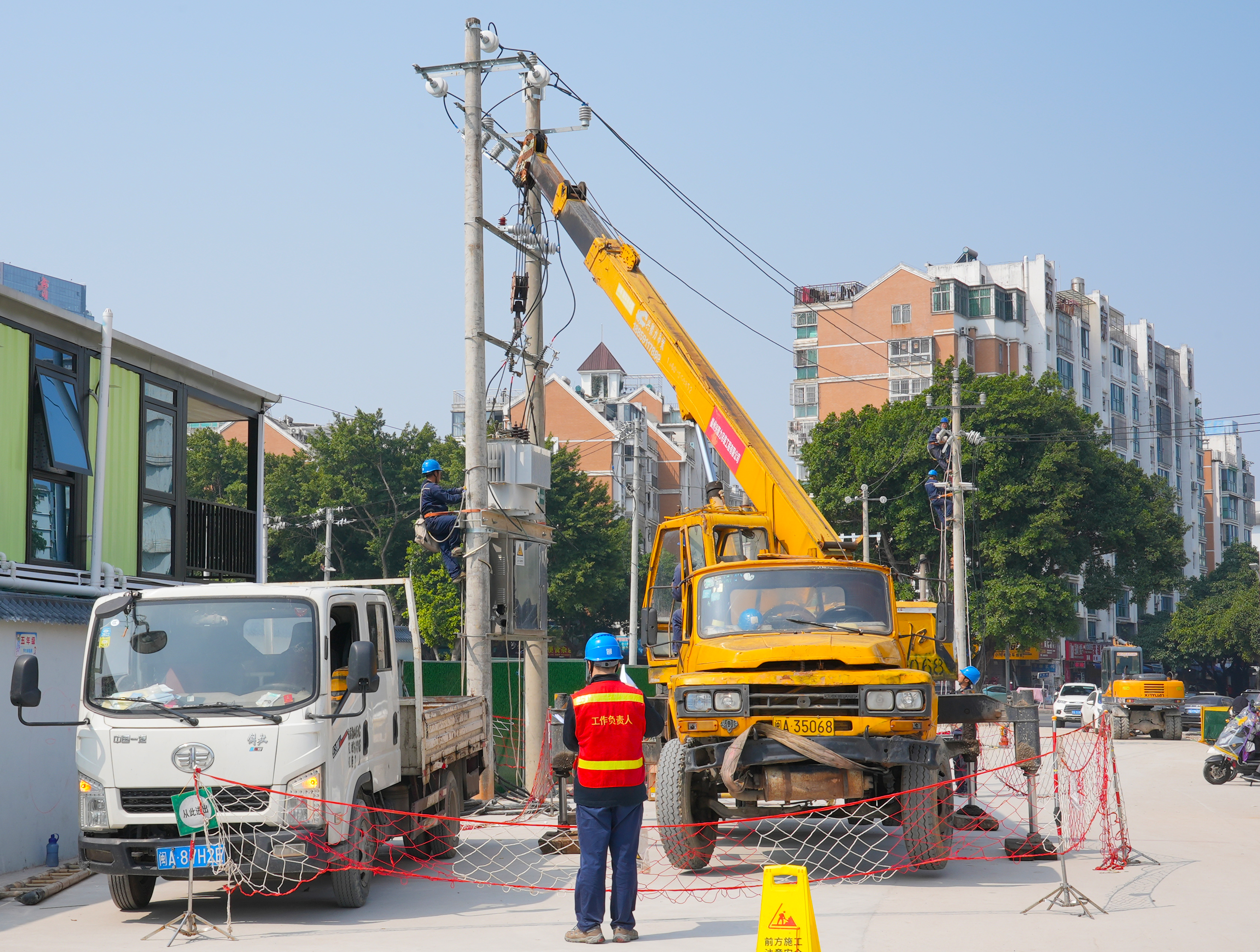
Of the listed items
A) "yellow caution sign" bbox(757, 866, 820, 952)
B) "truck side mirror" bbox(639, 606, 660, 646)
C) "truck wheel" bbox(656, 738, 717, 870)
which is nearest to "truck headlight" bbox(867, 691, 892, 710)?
"truck wheel" bbox(656, 738, 717, 870)

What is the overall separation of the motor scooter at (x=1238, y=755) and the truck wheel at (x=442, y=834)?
1446cm

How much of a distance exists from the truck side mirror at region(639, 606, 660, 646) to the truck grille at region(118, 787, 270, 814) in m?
5.11

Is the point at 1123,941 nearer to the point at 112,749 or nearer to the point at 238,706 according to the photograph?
the point at 238,706

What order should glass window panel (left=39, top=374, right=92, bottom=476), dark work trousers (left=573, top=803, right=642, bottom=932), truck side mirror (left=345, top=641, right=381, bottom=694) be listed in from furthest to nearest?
glass window panel (left=39, top=374, right=92, bottom=476) < truck side mirror (left=345, top=641, right=381, bottom=694) < dark work trousers (left=573, top=803, right=642, bottom=932)

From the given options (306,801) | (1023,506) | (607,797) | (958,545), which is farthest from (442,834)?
(1023,506)

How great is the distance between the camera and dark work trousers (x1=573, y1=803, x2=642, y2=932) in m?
8.45

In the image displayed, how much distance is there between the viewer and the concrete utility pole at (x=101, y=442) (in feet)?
46.0

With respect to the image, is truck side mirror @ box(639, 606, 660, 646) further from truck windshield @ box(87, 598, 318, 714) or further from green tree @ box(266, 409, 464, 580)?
green tree @ box(266, 409, 464, 580)

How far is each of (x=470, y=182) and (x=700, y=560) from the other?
5473mm

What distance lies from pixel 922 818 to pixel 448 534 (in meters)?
6.94

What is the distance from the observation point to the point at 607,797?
333 inches

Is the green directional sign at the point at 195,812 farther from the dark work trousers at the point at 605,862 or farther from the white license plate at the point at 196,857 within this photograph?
the dark work trousers at the point at 605,862

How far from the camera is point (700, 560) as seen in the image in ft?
47.1

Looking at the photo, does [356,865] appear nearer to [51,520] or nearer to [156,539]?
[51,520]
